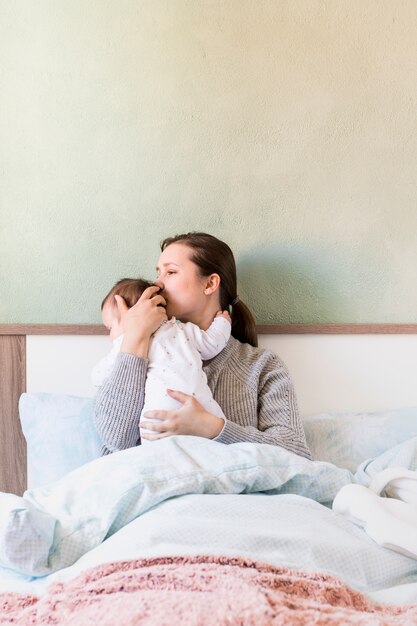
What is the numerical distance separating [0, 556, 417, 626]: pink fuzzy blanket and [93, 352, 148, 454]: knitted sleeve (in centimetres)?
62

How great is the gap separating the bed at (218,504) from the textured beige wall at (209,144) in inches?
4.8

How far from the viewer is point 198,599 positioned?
763 millimetres

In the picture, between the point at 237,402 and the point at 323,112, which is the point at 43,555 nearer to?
the point at 237,402

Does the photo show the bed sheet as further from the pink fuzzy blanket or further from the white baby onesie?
the white baby onesie

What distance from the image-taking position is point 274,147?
1815 millimetres

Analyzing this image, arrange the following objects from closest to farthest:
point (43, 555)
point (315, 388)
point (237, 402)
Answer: point (43, 555) → point (237, 402) → point (315, 388)

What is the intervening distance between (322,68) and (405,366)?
0.79 metres


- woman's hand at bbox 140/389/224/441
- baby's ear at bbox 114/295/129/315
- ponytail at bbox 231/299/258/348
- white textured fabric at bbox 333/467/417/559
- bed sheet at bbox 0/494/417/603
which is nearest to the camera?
bed sheet at bbox 0/494/417/603

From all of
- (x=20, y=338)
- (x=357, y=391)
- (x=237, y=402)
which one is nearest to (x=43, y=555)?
(x=237, y=402)

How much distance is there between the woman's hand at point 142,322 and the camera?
1.54 metres

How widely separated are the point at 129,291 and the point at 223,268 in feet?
0.76

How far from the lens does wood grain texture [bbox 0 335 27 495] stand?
178 centimetres

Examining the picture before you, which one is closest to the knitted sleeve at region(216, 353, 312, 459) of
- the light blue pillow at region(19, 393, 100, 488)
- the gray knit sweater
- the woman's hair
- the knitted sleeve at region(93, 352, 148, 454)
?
the gray knit sweater

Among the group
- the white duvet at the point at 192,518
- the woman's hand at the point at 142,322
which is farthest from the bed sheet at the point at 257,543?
the woman's hand at the point at 142,322
